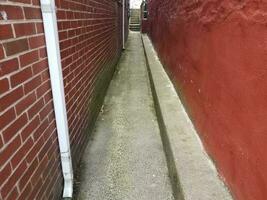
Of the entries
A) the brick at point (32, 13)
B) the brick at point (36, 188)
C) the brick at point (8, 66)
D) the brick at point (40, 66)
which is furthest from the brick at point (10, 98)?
the brick at point (36, 188)

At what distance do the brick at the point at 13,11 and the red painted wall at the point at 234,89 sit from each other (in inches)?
51.4

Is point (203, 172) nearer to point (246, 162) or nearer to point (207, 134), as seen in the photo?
point (207, 134)

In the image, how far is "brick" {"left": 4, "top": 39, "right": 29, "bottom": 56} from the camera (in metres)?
1.31

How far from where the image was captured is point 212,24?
231 cm

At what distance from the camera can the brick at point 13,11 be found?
129 centimetres

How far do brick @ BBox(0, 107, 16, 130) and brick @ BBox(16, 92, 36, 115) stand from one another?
2.3 inches

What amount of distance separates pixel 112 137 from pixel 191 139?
3.52ft

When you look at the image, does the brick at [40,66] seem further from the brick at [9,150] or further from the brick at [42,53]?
the brick at [9,150]

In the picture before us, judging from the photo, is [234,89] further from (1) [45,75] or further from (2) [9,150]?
(2) [9,150]

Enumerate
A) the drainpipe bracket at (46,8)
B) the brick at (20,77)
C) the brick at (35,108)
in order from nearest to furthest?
the brick at (20,77) < the brick at (35,108) < the drainpipe bracket at (46,8)

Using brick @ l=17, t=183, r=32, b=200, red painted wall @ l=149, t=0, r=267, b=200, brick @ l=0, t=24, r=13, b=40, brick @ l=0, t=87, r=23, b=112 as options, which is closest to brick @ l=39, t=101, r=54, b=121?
brick @ l=0, t=87, r=23, b=112

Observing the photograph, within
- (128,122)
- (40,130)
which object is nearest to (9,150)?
(40,130)

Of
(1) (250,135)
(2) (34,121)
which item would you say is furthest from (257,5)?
(2) (34,121)

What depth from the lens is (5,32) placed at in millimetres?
1278
